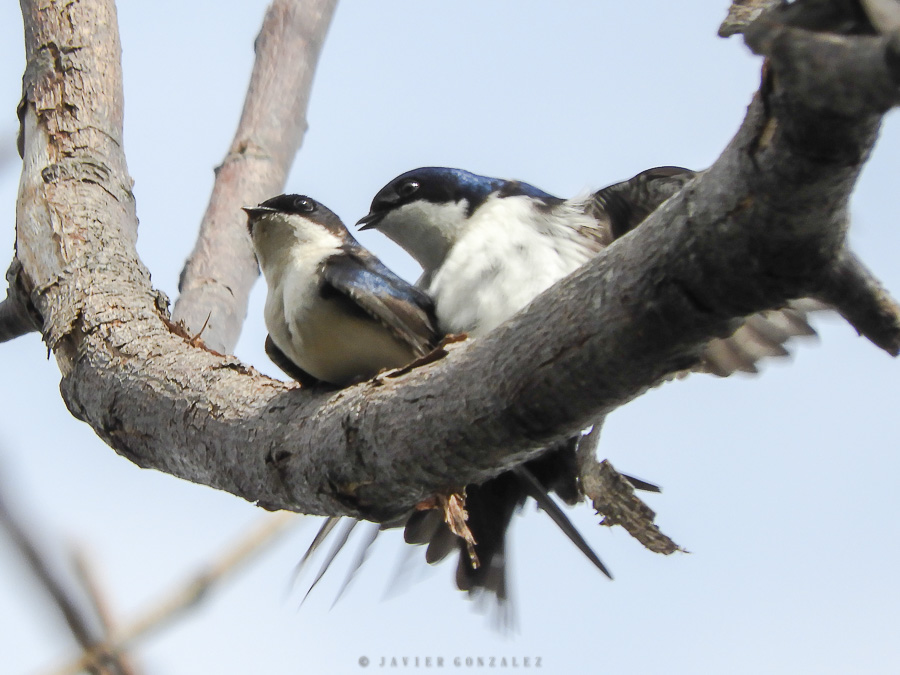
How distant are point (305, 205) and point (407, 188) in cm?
47

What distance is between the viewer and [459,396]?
5.64 feet

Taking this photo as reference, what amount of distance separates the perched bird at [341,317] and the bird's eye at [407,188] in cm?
58

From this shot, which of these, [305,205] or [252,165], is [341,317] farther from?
[252,165]

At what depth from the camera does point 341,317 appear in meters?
2.38

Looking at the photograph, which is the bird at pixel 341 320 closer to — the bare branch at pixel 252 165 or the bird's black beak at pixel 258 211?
the bird's black beak at pixel 258 211

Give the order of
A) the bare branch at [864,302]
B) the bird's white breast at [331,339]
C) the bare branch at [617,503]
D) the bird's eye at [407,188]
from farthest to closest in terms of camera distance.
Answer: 1. the bird's eye at [407,188]
2. the bird's white breast at [331,339]
3. the bare branch at [617,503]
4. the bare branch at [864,302]

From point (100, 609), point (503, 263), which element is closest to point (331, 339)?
point (503, 263)

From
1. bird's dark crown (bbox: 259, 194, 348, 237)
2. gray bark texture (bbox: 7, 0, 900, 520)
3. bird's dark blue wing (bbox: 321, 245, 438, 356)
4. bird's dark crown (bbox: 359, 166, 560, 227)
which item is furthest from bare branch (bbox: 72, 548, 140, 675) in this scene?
bird's dark crown (bbox: 359, 166, 560, 227)

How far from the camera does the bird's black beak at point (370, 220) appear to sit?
3.25m

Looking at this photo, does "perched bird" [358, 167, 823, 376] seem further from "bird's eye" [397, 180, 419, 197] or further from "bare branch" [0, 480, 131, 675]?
"bare branch" [0, 480, 131, 675]

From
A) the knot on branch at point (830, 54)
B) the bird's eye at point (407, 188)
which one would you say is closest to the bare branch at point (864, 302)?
the knot on branch at point (830, 54)

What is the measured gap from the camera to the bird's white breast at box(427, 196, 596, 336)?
2.58 m

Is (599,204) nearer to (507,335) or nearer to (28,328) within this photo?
(507,335)

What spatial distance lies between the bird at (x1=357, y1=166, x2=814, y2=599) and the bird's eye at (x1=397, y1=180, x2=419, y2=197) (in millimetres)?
179
